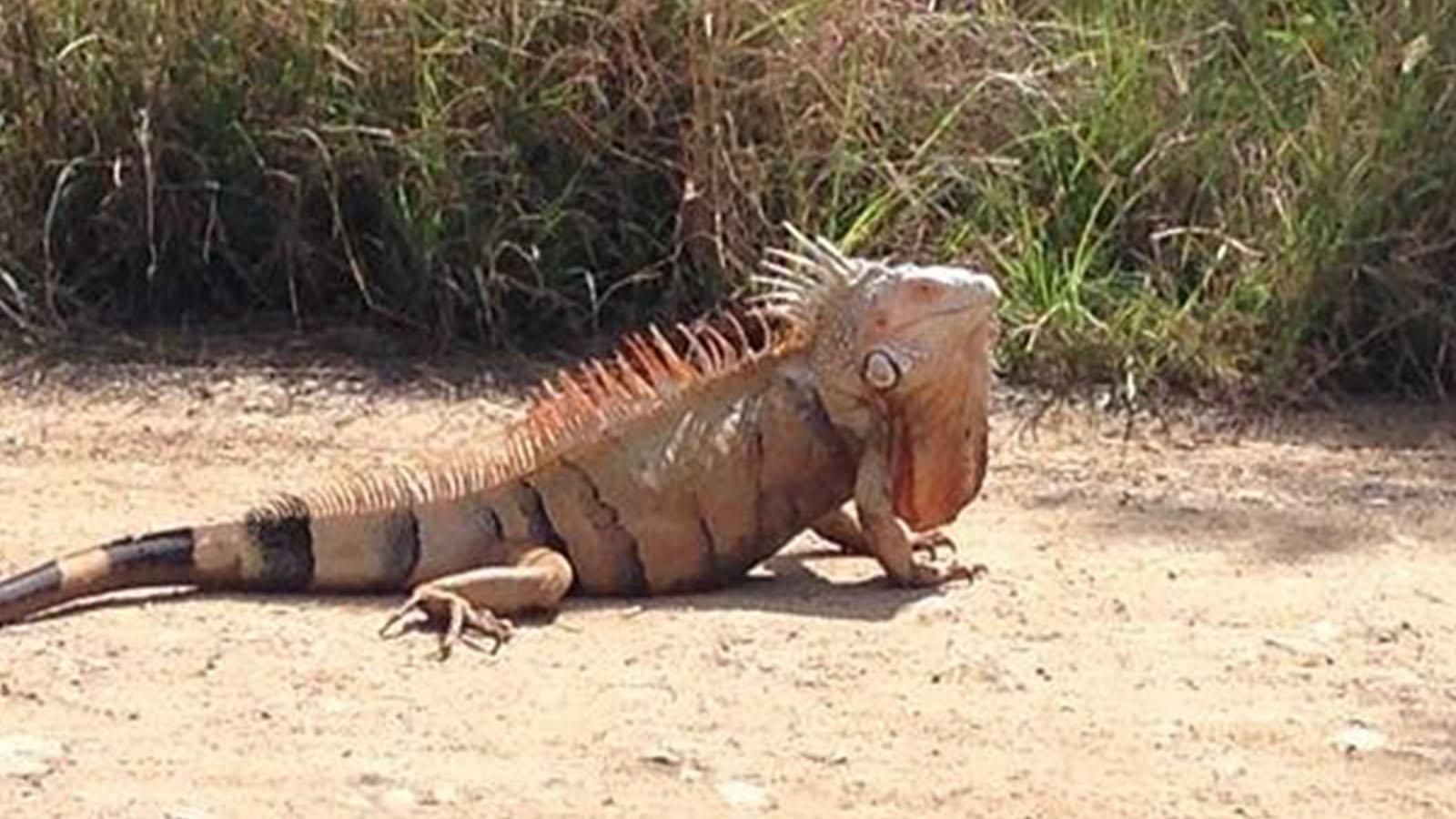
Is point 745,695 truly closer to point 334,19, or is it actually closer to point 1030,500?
point 1030,500

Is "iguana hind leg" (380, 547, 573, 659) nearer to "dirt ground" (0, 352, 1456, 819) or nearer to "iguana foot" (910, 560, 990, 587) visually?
"dirt ground" (0, 352, 1456, 819)

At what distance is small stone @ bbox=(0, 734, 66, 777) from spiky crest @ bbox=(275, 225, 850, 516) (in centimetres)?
98

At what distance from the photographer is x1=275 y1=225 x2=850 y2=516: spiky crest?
6.17m

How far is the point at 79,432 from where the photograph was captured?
7.61 meters

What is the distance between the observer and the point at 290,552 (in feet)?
20.1

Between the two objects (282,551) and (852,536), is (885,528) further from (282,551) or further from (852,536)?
(282,551)

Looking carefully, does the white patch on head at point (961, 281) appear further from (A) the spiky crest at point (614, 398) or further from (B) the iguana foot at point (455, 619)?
(B) the iguana foot at point (455, 619)

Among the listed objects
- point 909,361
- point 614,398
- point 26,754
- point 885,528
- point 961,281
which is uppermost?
point 961,281

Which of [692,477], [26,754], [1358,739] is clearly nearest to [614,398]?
[692,477]

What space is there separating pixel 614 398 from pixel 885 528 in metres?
0.58

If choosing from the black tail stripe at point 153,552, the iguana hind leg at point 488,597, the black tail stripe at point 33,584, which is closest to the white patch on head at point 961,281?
the iguana hind leg at point 488,597

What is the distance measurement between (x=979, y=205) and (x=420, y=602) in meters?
2.85

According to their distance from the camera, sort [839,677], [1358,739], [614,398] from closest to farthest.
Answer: [1358,739] < [839,677] < [614,398]

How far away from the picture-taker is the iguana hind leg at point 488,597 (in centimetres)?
588
